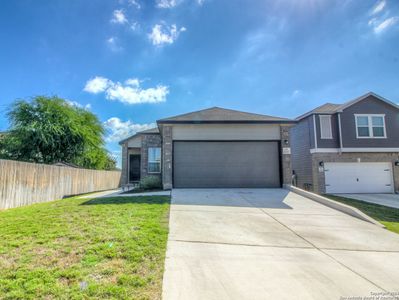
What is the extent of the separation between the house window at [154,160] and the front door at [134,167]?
2784 mm

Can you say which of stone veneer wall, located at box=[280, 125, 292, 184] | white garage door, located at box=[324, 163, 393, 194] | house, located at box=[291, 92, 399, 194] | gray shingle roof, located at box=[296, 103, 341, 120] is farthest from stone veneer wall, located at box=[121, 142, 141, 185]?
white garage door, located at box=[324, 163, 393, 194]

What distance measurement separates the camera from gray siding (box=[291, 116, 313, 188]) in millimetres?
14617

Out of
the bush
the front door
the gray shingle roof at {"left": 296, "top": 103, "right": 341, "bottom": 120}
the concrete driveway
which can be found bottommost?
the concrete driveway

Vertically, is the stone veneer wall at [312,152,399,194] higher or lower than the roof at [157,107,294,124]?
lower

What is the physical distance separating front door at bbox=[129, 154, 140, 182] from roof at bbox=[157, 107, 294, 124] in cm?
710

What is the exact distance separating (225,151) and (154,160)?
5711 mm

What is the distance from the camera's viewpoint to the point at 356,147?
14.0 m

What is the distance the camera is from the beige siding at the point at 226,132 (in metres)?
11.5

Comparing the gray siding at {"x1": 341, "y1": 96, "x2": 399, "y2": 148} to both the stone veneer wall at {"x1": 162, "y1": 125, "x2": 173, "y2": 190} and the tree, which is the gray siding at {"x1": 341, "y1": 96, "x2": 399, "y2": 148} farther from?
the tree

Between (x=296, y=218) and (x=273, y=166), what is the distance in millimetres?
5694

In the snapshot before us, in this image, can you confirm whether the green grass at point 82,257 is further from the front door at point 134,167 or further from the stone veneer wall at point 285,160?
the front door at point 134,167

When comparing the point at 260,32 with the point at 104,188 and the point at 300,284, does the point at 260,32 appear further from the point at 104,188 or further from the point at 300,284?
the point at 104,188

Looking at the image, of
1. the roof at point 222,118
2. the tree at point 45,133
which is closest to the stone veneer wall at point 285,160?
the roof at point 222,118

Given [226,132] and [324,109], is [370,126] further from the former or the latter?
[226,132]
